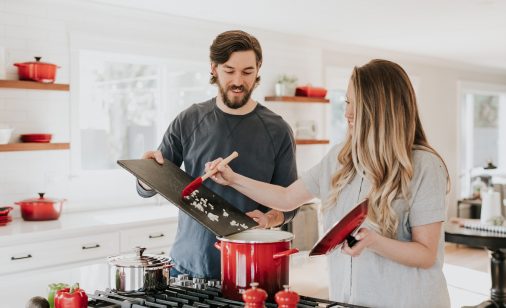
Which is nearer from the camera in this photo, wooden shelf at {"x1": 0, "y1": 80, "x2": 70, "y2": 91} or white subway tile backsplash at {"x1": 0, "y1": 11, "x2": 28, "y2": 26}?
wooden shelf at {"x1": 0, "y1": 80, "x2": 70, "y2": 91}

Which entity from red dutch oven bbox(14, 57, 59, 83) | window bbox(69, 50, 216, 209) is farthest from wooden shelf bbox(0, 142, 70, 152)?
red dutch oven bbox(14, 57, 59, 83)

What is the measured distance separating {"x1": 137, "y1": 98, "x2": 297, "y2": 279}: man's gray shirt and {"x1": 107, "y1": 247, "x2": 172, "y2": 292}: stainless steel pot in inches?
18.1

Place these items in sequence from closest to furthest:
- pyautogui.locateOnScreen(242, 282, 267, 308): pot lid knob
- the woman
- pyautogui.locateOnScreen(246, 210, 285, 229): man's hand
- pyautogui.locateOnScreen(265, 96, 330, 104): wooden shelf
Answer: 1. pyautogui.locateOnScreen(242, 282, 267, 308): pot lid knob
2. the woman
3. pyautogui.locateOnScreen(246, 210, 285, 229): man's hand
4. pyautogui.locateOnScreen(265, 96, 330, 104): wooden shelf

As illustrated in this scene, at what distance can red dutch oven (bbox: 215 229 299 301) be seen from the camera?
1.53m

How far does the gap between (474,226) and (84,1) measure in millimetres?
3699

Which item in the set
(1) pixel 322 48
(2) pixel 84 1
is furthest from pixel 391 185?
(1) pixel 322 48

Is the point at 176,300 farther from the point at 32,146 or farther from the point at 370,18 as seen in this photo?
the point at 370,18

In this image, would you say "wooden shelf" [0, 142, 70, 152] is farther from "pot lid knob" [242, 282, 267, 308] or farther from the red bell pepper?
"pot lid knob" [242, 282, 267, 308]

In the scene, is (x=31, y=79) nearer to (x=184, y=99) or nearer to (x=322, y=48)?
(x=184, y=99)

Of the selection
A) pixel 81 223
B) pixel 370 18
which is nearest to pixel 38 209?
pixel 81 223

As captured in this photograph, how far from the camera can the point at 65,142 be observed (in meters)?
4.33

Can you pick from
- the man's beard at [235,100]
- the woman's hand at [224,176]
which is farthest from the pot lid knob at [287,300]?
the man's beard at [235,100]

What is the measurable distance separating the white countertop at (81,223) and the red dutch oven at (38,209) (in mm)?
42

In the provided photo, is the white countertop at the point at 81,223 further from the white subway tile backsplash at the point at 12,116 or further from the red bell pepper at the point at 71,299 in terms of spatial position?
the red bell pepper at the point at 71,299
